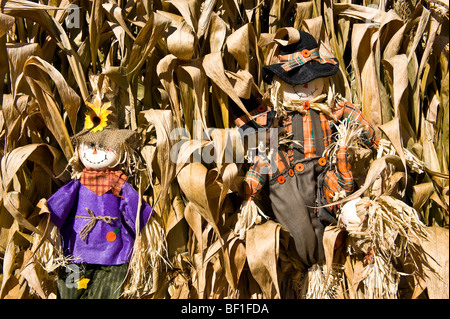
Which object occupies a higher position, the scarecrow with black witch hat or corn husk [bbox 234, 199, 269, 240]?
the scarecrow with black witch hat

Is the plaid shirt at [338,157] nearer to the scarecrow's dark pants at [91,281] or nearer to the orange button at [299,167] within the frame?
the orange button at [299,167]

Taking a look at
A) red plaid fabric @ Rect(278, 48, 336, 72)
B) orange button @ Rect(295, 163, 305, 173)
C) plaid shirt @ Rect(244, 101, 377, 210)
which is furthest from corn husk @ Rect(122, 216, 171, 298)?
red plaid fabric @ Rect(278, 48, 336, 72)

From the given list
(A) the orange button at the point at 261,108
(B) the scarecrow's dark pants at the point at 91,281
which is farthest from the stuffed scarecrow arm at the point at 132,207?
(A) the orange button at the point at 261,108

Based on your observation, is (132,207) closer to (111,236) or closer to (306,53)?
(111,236)

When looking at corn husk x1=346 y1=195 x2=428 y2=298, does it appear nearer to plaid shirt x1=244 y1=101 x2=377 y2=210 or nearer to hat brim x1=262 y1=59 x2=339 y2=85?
plaid shirt x1=244 y1=101 x2=377 y2=210

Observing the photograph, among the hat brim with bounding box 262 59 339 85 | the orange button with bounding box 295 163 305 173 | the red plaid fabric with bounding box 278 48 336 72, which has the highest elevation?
the red plaid fabric with bounding box 278 48 336 72

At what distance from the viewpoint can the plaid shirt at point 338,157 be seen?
1.02 meters

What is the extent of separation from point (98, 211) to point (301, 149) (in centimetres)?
49

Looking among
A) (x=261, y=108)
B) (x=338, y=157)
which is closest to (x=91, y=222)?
(x=261, y=108)

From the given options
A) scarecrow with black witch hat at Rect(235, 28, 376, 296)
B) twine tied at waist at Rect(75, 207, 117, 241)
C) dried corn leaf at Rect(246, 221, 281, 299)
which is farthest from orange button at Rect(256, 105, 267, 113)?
twine tied at waist at Rect(75, 207, 117, 241)

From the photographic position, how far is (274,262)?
1.00 meters

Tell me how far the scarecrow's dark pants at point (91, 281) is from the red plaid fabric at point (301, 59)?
598 mm

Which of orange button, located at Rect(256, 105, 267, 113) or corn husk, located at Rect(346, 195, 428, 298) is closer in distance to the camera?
corn husk, located at Rect(346, 195, 428, 298)

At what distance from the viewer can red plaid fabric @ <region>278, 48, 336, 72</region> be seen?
106cm
